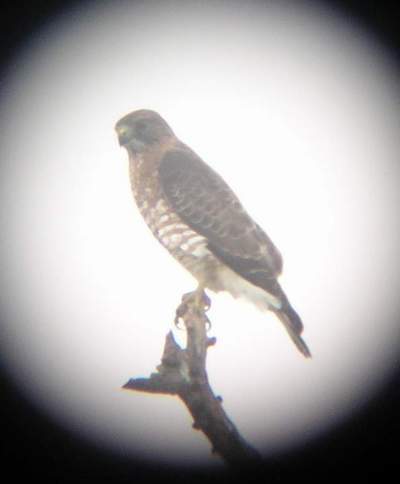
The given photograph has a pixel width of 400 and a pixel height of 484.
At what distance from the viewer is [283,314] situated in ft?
18.0

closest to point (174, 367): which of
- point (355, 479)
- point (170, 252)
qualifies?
point (170, 252)

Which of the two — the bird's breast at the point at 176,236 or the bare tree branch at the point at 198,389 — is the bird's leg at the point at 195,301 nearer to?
the bird's breast at the point at 176,236

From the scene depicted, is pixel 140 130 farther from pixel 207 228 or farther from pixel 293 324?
pixel 293 324

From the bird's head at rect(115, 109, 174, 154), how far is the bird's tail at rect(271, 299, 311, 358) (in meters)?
1.95

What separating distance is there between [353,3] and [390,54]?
2204 millimetres

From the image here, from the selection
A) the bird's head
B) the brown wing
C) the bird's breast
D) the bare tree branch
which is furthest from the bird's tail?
the bird's head

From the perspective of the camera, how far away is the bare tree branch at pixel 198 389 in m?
3.76

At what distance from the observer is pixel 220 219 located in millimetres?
6012

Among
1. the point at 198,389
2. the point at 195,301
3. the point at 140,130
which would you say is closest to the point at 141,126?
the point at 140,130

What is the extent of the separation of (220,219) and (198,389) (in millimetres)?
2190

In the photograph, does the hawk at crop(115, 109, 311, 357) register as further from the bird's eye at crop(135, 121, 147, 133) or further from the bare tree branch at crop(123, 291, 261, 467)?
the bare tree branch at crop(123, 291, 261, 467)

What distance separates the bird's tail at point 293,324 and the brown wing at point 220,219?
5.0 inches

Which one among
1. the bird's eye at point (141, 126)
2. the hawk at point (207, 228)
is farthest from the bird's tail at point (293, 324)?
the bird's eye at point (141, 126)

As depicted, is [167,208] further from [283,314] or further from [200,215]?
[283,314]
